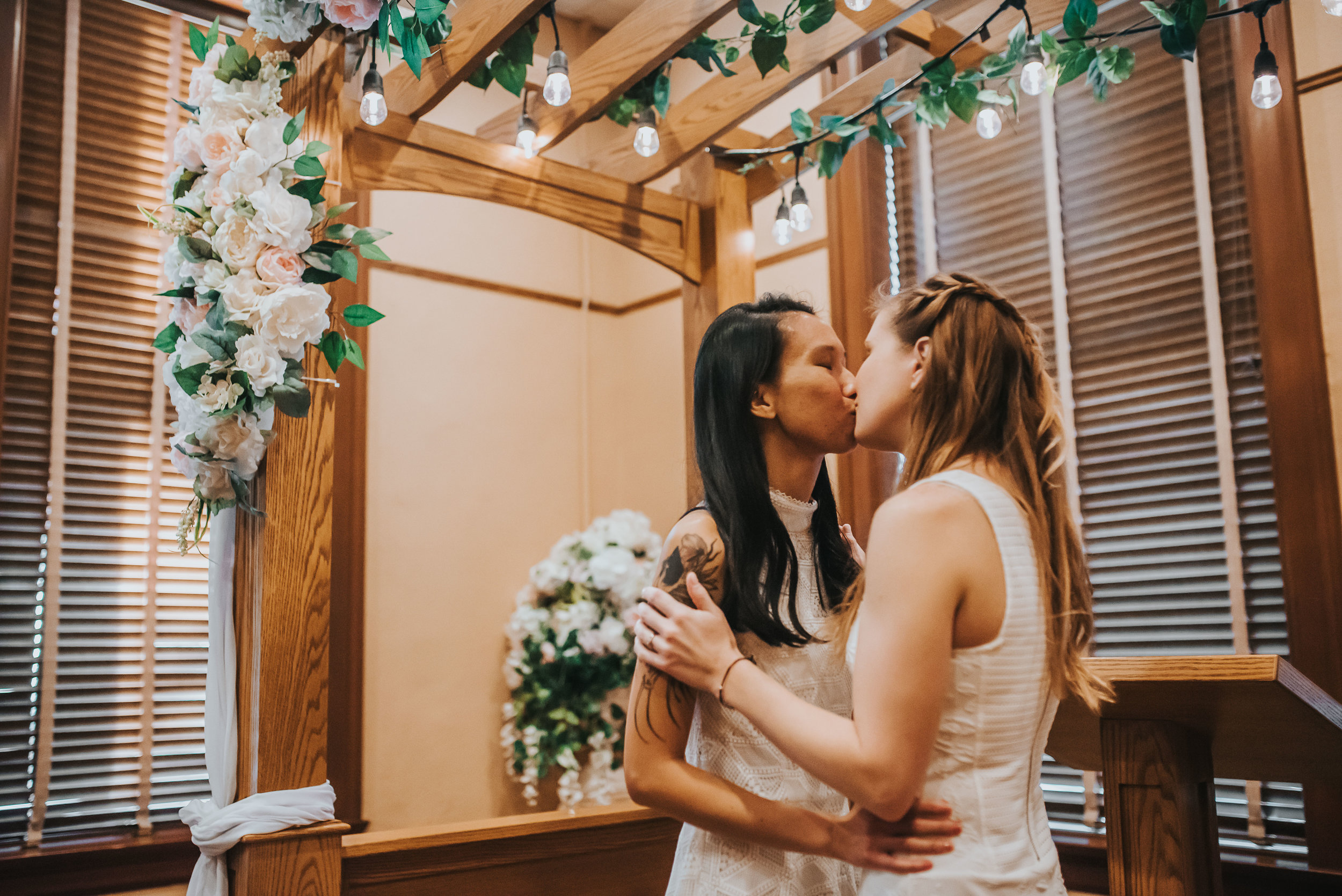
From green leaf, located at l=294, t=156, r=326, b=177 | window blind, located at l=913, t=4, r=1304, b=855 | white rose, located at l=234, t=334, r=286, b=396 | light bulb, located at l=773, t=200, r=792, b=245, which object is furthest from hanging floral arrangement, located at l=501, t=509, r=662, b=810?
green leaf, located at l=294, t=156, r=326, b=177

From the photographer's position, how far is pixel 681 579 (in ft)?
5.12

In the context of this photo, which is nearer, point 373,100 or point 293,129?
point 293,129

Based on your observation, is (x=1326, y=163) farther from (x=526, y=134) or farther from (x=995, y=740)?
(x=995, y=740)

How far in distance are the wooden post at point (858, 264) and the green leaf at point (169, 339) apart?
2083 millimetres

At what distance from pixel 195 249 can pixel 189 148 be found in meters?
0.23

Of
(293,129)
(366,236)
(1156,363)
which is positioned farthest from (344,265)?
(1156,363)

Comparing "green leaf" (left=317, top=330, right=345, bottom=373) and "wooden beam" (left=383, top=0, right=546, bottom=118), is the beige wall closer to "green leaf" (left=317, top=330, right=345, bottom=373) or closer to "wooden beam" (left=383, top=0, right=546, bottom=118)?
"wooden beam" (left=383, top=0, right=546, bottom=118)

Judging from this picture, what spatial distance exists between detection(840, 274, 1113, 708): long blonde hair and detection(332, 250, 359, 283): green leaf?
1318 mm

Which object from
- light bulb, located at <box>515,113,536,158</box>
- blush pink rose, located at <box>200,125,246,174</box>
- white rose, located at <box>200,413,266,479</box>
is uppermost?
light bulb, located at <box>515,113,536,158</box>

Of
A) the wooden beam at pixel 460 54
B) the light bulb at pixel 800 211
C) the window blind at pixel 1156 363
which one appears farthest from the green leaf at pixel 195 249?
the window blind at pixel 1156 363

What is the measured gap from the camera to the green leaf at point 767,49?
2494 mm

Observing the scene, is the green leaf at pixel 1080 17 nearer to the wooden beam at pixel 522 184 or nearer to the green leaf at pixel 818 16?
the green leaf at pixel 818 16

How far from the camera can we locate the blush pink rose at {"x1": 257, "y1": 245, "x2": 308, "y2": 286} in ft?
7.06

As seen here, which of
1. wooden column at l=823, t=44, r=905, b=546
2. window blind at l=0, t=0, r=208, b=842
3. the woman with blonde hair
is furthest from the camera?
wooden column at l=823, t=44, r=905, b=546
